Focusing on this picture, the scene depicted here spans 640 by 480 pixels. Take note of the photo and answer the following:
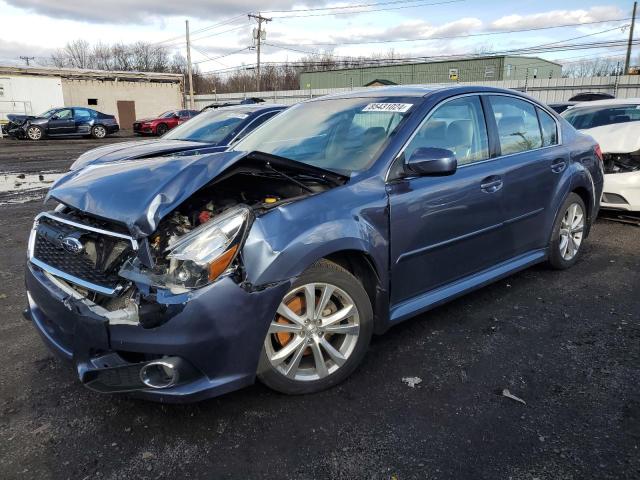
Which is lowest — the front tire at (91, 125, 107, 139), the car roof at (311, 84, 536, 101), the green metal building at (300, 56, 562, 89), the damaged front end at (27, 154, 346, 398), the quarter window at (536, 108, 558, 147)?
the front tire at (91, 125, 107, 139)

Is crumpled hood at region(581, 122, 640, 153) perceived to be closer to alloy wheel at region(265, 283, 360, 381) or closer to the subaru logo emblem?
alloy wheel at region(265, 283, 360, 381)

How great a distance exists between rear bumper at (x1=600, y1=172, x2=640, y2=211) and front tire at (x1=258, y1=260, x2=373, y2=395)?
4.89 metres

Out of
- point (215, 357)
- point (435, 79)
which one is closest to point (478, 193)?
point (215, 357)

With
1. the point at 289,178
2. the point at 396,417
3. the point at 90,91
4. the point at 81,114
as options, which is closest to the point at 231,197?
the point at 289,178

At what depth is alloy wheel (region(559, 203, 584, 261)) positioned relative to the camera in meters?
4.57

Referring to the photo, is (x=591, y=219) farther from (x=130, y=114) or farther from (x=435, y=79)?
(x=435, y=79)

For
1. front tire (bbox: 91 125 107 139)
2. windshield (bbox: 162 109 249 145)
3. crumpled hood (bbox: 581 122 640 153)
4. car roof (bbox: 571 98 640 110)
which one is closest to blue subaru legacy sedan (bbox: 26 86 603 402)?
crumpled hood (bbox: 581 122 640 153)

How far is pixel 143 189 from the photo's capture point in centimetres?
249

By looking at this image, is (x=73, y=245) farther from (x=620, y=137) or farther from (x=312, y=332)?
(x=620, y=137)

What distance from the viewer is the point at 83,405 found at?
2662 mm

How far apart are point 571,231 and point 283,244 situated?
3402mm

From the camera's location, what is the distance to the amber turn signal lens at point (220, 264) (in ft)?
7.35

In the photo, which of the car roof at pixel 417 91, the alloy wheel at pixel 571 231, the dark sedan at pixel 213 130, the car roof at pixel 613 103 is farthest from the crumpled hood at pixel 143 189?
the car roof at pixel 613 103

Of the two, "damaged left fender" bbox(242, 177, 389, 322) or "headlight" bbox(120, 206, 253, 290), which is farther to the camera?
"damaged left fender" bbox(242, 177, 389, 322)
